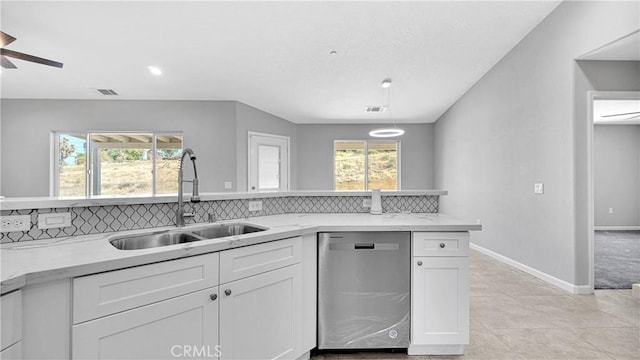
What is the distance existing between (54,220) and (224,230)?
82cm

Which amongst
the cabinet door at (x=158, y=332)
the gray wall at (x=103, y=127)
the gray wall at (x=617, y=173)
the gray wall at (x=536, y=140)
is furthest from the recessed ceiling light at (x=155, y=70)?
the gray wall at (x=617, y=173)

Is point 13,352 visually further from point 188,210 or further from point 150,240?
point 188,210

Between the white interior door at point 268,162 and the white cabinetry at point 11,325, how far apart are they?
459cm

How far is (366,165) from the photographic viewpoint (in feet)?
23.5

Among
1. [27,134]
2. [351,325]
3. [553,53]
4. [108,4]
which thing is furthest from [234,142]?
[553,53]

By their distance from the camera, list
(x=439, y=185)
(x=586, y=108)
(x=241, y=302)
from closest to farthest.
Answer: (x=241, y=302), (x=586, y=108), (x=439, y=185)

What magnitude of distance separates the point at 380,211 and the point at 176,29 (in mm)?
2959

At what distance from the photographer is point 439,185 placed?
675cm

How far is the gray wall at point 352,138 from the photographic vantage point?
7051 mm

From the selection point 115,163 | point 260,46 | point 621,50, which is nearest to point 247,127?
point 260,46

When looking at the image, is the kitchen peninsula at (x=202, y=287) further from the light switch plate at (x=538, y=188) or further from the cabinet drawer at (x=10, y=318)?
the light switch plate at (x=538, y=188)

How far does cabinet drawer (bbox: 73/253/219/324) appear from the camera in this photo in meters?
1.00

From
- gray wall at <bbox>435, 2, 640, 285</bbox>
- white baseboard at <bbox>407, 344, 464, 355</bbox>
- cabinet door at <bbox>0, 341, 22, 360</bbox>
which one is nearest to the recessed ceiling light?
cabinet door at <bbox>0, 341, 22, 360</bbox>

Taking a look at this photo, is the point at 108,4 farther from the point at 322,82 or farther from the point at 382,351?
the point at 382,351
